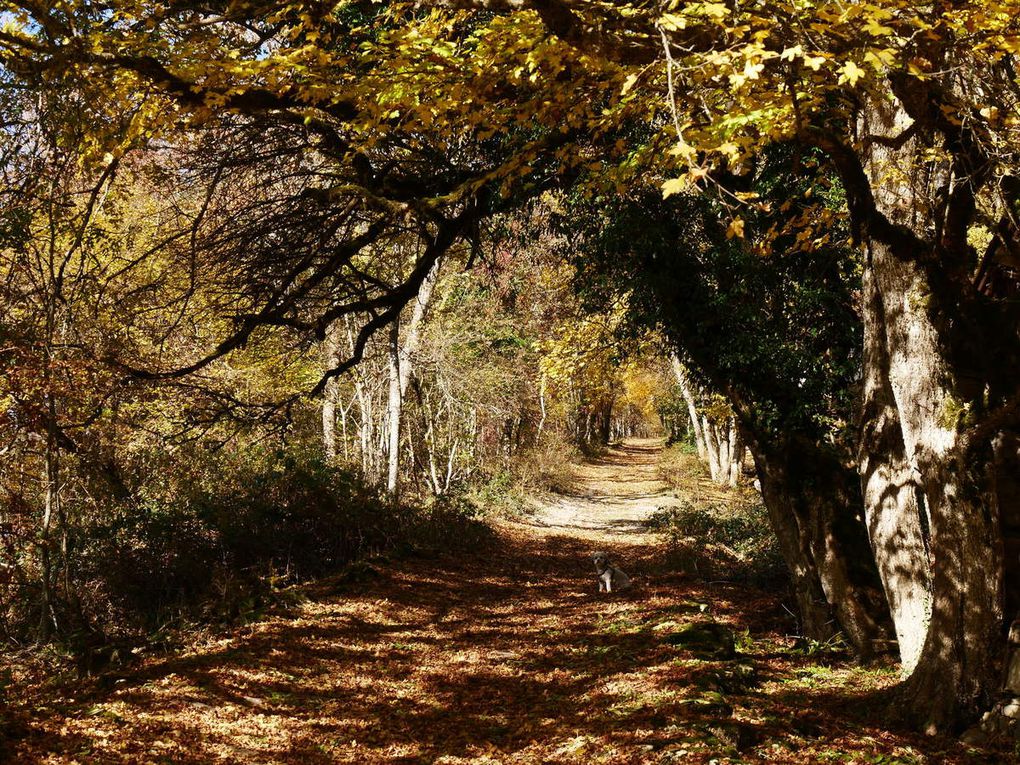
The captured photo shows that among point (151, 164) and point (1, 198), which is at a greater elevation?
point (151, 164)

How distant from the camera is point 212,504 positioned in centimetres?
1038

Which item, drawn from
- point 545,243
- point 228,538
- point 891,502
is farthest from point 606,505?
point 891,502

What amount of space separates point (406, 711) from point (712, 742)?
275 cm

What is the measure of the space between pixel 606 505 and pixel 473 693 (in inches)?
694

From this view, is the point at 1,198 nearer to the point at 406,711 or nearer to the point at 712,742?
the point at 406,711

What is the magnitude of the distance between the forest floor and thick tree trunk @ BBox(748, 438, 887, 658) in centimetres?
48

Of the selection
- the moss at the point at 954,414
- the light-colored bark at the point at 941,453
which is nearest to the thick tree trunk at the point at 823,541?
the light-colored bark at the point at 941,453

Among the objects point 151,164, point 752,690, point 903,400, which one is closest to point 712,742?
point 752,690

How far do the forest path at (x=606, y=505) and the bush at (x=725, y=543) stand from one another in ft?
3.01

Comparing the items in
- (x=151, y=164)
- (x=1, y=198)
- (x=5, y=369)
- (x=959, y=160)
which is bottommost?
(x=5, y=369)

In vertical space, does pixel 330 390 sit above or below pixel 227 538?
above

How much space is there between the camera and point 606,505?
24.0 m

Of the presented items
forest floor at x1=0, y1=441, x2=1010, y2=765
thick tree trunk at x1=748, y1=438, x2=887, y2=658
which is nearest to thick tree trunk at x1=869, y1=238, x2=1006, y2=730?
forest floor at x1=0, y1=441, x2=1010, y2=765

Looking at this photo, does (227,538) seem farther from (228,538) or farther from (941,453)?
(941,453)
